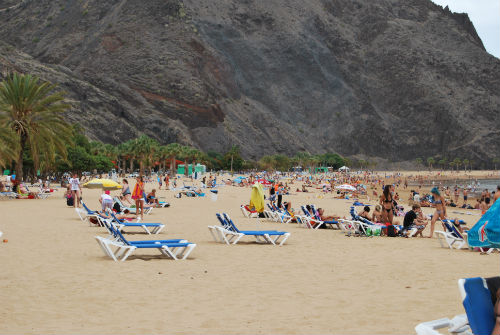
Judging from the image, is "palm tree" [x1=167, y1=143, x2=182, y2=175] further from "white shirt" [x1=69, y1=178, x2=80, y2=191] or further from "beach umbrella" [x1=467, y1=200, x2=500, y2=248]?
"beach umbrella" [x1=467, y1=200, x2=500, y2=248]

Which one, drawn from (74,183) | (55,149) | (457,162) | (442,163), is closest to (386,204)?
(74,183)

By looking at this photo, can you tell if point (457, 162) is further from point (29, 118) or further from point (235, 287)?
point (235, 287)

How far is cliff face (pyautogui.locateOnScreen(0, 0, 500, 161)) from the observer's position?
12531 centimetres

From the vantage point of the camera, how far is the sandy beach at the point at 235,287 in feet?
20.7

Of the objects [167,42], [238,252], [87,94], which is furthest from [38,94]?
[167,42]

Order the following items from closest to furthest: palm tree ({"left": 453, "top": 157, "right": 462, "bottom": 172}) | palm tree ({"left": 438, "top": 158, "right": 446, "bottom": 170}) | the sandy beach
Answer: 1. the sandy beach
2. palm tree ({"left": 453, "top": 157, "right": 462, "bottom": 172})
3. palm tree ({"left": 438, "top": 158, "right": 446, "bottom": 170})

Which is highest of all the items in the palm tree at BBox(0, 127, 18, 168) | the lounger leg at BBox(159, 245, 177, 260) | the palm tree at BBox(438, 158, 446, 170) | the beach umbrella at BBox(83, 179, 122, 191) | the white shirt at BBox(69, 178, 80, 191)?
the palm tree at BBox(0, 127, 18, 168)

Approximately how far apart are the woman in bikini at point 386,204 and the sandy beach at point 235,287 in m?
1.95

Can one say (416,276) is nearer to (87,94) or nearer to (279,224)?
(279,224)

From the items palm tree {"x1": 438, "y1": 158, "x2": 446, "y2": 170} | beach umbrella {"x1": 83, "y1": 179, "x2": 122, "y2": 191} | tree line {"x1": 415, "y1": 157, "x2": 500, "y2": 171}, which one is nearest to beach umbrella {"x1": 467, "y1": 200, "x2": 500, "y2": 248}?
beach umbrella {"x1": 83, "y1": 179, "x2": 122, "y2": 191}

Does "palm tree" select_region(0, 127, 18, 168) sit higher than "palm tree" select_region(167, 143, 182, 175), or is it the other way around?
"palm tree" select_region(0, 127, 18, 168)

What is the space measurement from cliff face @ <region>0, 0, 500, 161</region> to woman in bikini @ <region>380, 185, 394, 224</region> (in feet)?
314

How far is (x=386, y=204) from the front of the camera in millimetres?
16016

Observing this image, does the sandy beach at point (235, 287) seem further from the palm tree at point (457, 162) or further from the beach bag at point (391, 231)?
the palm tree at point (457, 162)
